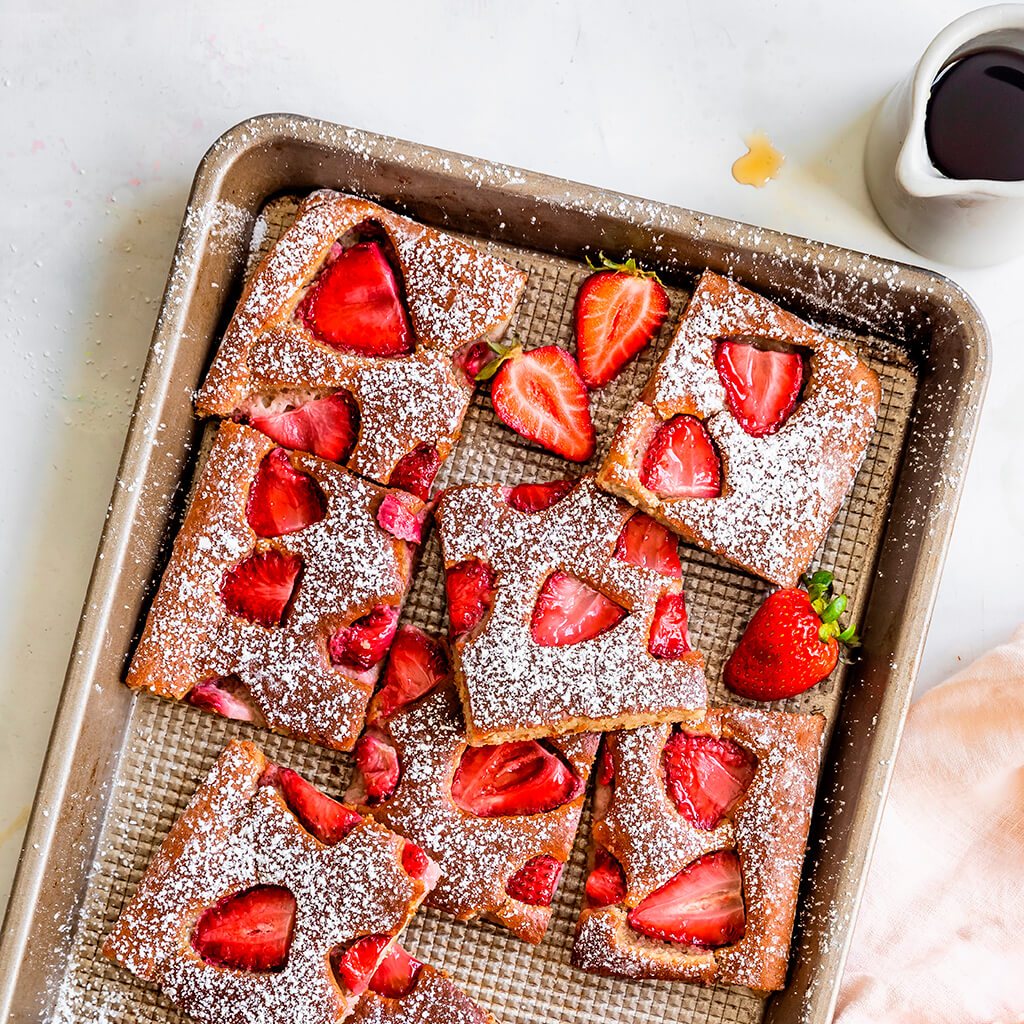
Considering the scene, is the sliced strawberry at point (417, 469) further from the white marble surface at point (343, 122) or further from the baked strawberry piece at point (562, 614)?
the white marble surface at point (343, 122)

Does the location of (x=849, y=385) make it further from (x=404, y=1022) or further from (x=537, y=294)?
(x=404, y=1022)

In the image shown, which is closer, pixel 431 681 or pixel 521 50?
pixel 431 681

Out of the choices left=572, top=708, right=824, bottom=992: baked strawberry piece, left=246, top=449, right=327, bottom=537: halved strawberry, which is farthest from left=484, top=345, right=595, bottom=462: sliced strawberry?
left=572, top=708, right=824, bottom=992: baked strawberry piece

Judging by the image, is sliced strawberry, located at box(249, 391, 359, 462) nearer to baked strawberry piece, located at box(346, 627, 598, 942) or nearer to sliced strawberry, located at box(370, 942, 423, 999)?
baked strawberry piece, located at box(346, 627, 598, 942)

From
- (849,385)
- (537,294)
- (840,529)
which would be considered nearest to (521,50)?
(537,294)

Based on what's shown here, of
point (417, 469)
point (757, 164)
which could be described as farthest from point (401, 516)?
point (757, 164)

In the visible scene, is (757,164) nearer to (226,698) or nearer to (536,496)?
(536,496)

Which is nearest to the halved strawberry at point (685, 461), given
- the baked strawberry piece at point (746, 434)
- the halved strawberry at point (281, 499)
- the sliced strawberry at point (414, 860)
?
the baked strawberry piece at point (746, 434)
